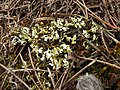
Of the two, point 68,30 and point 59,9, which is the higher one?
point 59,9

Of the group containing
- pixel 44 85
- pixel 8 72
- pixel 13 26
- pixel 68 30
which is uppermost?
pixel 13 26

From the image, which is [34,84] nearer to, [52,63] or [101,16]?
[52,63]

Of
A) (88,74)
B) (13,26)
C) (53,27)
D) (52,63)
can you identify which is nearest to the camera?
(88,74)

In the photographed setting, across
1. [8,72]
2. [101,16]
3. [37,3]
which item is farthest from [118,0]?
[8,72]

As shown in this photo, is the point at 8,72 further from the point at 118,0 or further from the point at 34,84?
the point at 118,0

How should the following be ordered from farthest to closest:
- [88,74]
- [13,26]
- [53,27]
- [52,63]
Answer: [13,26], [53,27], [52,63], [88,74]

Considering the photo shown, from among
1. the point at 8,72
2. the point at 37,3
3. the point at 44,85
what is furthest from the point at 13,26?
the point at 44,85

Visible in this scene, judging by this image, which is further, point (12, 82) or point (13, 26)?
point (13, 26)
